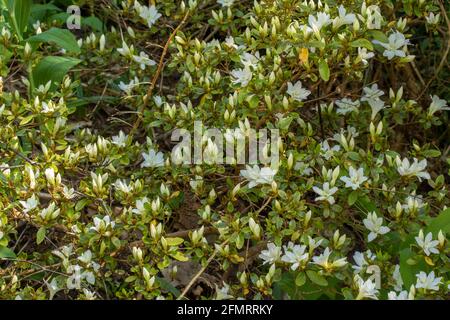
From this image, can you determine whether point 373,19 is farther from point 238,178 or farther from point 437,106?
point 238,178

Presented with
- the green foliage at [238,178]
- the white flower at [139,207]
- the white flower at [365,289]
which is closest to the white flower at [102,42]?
the green foliage at [238,178]

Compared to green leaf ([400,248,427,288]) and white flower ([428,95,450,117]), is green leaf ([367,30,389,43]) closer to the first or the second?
white flower ([428,95,450,117])

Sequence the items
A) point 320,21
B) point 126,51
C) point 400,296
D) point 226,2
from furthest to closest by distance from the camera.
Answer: point 226,2 < point 126,51 < point 320,21 < point 400,296

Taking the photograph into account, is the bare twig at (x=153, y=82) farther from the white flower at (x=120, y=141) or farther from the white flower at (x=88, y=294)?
the white flower at (x=88, y=294)

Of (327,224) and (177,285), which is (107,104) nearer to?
(177,285)

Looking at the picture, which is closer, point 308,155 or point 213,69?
point 308,155

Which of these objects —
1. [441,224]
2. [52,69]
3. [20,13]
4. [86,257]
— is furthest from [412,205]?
[20,13]

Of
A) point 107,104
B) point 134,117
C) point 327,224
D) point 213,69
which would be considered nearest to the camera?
point 327,224

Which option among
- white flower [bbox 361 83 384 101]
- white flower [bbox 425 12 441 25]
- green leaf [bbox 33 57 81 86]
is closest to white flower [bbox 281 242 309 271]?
white flower [bbox 361 83 384 101]
